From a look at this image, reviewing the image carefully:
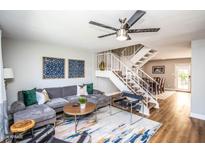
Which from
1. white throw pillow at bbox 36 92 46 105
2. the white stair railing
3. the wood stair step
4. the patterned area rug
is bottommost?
the patterned area rug

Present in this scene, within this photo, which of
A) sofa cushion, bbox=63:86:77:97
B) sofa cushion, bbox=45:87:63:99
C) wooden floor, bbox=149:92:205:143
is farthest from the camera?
sofa cushion, bbox=63:86:77:97

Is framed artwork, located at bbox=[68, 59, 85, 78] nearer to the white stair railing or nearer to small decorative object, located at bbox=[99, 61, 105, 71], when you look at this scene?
small decorative object, located at bbox=[99, 61, 105, 71]

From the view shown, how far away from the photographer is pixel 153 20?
2.29 metres

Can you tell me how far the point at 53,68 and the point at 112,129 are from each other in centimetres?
302

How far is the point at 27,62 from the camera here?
12.8 feet

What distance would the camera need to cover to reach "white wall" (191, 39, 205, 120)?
3611 millimetres

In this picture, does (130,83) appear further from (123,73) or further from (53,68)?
(53,68)

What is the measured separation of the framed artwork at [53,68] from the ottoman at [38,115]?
1588 millimetres

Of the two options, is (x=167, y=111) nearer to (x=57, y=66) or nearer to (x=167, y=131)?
(x=167, y=131)

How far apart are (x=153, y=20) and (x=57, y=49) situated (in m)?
3.54

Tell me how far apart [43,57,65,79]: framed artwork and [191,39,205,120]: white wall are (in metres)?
4.47

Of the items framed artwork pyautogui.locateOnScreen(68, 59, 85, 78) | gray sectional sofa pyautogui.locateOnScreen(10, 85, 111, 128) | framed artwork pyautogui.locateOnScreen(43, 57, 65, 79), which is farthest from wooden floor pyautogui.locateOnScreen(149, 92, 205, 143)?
framed artwork pyautogui.locateOnScreen(43, 57, 65, 79)

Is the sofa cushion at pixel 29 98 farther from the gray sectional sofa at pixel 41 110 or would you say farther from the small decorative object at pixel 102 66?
the small decorative object at pixel 102 66
